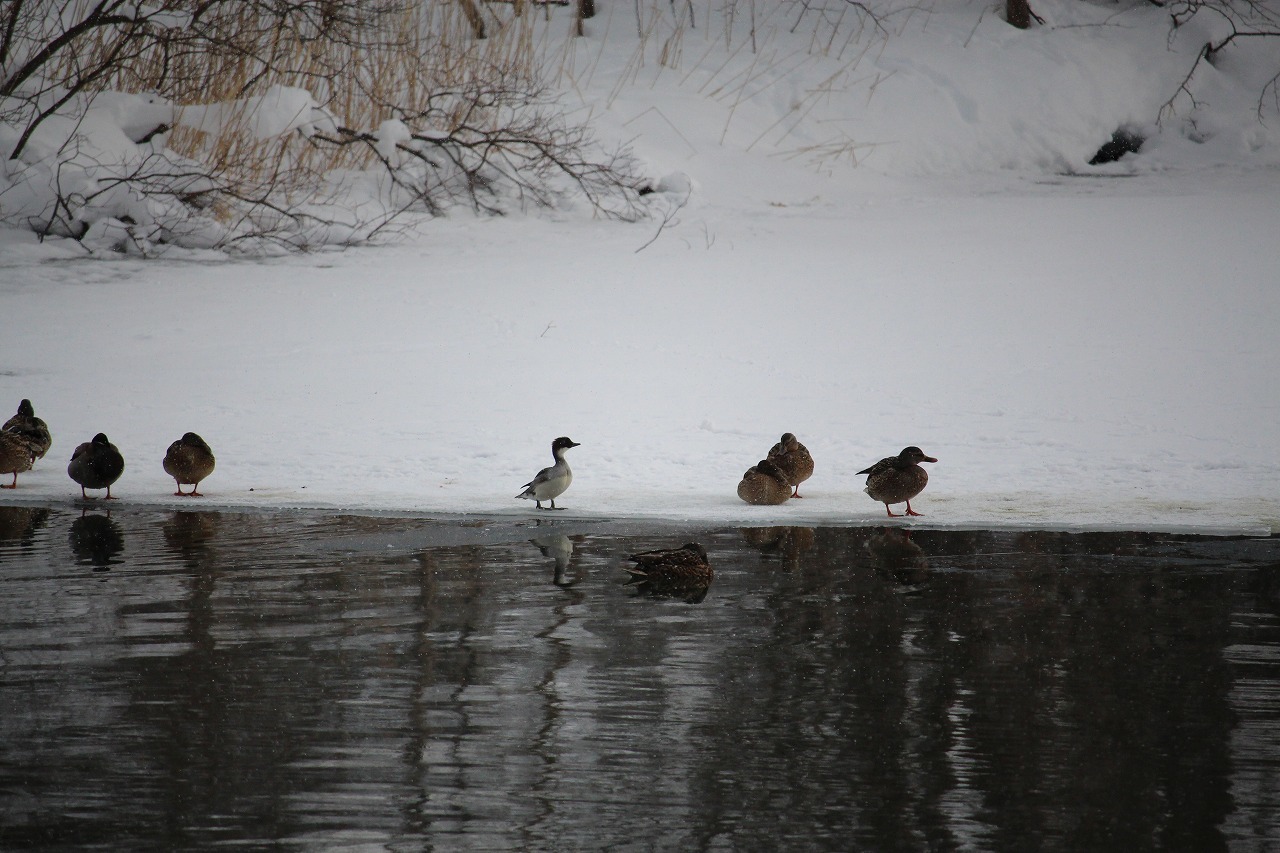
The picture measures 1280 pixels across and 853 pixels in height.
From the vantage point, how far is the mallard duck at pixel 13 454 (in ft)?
31.0

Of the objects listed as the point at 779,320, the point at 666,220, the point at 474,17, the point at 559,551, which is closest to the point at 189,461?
the point at 559,551

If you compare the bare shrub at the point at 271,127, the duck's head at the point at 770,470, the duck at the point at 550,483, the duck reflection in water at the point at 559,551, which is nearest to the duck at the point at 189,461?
the duck at the point at 550,483

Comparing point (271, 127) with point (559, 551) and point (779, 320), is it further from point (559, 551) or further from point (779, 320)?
point (559, 551)

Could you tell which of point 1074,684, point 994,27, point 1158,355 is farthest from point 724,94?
point 1074,684

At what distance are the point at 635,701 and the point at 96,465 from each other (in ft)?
19.3

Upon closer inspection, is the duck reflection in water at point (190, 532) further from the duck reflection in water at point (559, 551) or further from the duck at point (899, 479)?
the duck at point (899, 479)

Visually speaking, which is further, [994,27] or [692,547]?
[994,27]

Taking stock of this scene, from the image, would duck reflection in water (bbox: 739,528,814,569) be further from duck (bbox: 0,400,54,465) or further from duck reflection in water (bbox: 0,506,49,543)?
duck (bbox: 0,400,54,465)

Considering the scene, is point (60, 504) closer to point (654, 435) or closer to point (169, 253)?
point (654, 435)

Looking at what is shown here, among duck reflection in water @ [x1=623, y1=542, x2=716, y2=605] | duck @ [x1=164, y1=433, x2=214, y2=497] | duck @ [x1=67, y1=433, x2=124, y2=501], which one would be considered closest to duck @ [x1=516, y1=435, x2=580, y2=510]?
duck reflection in water @ [x1=623, y1=542, x2=716, y2=605]

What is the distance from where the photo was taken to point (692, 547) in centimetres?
656

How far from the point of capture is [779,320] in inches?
564

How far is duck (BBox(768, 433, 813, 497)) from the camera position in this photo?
8.97 m

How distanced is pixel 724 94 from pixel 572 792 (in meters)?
19.8
